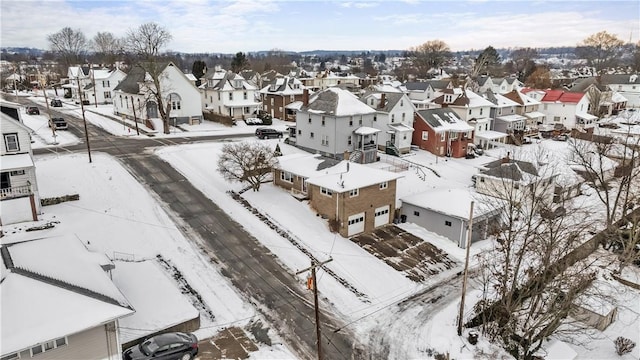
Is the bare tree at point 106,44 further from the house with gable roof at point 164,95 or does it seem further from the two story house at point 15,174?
the two story house at point 15,174

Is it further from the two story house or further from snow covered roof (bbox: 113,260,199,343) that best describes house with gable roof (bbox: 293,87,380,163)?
the two story house

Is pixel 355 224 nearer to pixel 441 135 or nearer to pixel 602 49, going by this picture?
pixel 441 135

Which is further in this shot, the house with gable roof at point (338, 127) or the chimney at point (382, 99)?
the chimney at point (382, 99)

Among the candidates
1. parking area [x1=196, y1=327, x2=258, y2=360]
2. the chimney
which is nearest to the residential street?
parking area [x1=196, y1=327, x2=258, y2=360]

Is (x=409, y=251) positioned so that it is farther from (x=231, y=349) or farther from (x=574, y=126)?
(x=574, y=126)

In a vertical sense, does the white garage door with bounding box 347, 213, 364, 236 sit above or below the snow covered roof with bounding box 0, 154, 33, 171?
below

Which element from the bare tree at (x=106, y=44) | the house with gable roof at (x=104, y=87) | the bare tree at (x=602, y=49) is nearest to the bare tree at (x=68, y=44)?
the bare tree at (x=106, y=44)
